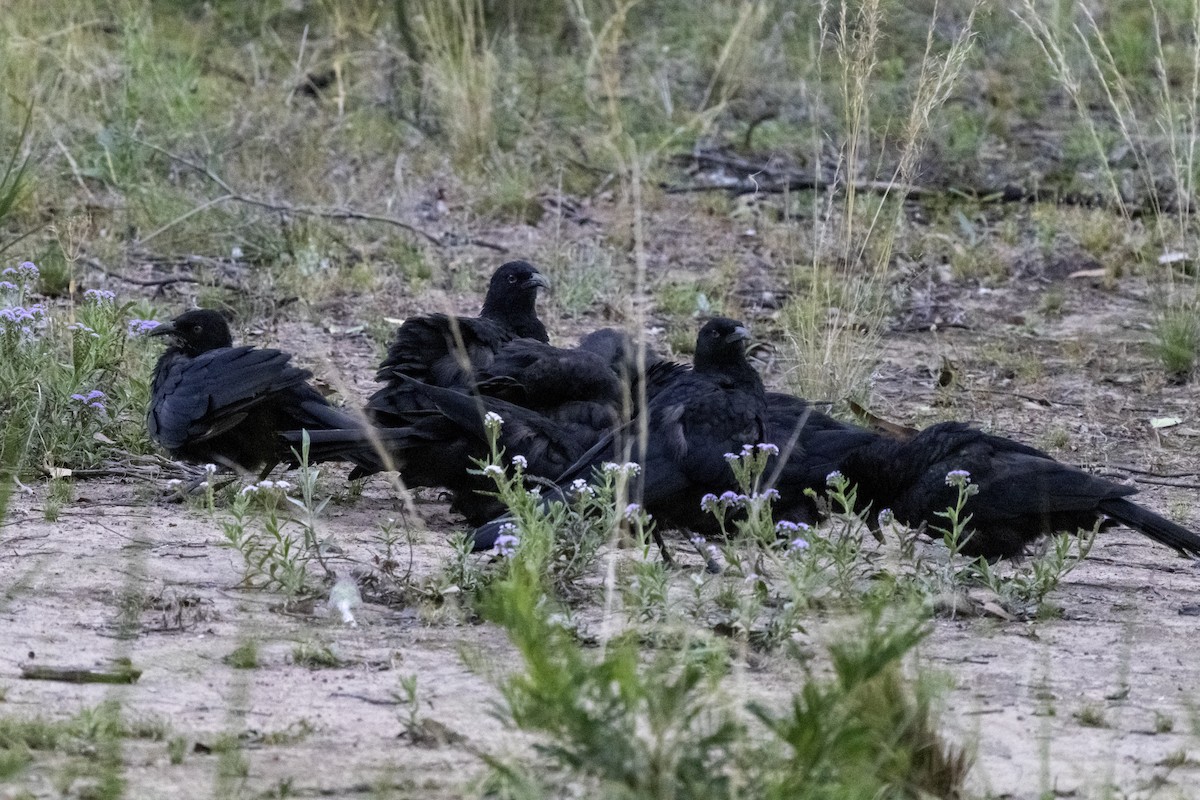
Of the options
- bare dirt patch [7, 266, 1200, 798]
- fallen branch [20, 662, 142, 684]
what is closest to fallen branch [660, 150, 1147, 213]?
bare dirt patch [7, 266, 1200, 798]

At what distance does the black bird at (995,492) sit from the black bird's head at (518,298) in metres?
1.98

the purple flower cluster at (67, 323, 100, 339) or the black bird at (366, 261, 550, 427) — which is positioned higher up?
the purple flower cluster at (67, 323, 100, 339)

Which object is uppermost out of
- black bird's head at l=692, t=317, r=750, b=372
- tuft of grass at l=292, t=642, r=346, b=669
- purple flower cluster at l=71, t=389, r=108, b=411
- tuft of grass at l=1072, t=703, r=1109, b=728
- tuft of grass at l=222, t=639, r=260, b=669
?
black bird's head at l=692, t=317, r=750, b=372

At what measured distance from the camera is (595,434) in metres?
5.97

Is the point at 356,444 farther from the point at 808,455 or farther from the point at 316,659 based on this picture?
the point at 316,659

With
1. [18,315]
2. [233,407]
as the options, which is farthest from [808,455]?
[18,315]

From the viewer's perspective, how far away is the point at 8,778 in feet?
9.25

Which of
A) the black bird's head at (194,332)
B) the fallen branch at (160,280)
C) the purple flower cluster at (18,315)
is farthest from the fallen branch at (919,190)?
the purple flower cluster at (18,315)

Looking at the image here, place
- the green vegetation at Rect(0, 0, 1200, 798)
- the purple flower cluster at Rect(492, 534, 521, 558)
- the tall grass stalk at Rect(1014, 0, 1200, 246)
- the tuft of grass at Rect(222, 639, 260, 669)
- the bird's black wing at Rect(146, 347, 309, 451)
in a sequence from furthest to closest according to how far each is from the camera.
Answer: the tall grass stalk at Rect(1014, 0, 1200, 246), the bird's black wing at Rect(146, 347, 309, 451), the purple flower cluster at Rect(492, 534, 521, 558), the tuft of grass at Rect(222, 639, 260, 669), the green vegetation at Rect(0, 0, 1200, 798)

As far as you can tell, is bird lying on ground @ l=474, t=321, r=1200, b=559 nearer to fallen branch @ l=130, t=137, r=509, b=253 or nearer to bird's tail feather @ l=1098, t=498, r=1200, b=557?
bird's tail feather @ l=1098, t=498, r=1200, b=557

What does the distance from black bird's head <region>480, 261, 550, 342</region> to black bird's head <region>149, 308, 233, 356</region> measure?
1248 mm

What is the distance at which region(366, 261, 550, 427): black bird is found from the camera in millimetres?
5934

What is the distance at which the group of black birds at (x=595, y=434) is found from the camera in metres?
5.24

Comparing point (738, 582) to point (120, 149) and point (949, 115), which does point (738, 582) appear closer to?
point (120, 149)
